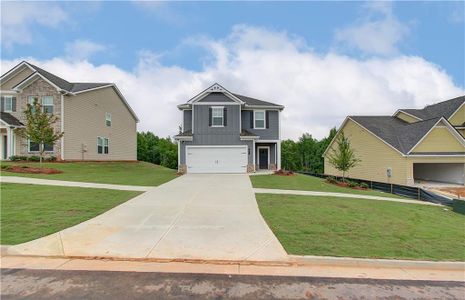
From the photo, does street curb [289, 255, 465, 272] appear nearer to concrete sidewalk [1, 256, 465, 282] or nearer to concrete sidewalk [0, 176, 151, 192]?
concrete sidewalk [1, 256, 465, 282]

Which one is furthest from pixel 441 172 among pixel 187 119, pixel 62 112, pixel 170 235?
pixel 62 112

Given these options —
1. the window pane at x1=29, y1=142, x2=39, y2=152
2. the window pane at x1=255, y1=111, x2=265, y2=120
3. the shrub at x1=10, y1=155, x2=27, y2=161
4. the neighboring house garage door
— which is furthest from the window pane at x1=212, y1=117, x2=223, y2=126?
the neighboring house garage door

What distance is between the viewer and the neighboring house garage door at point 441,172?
2008cm

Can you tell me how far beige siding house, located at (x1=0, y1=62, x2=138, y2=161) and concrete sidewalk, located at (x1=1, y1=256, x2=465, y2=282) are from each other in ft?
64.2

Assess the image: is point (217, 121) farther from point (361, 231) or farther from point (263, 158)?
point (361, 231)

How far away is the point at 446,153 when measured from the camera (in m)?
19.4

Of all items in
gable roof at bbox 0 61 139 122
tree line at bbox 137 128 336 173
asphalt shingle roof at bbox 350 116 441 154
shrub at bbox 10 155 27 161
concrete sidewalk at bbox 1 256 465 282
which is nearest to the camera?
concrete sidewalk at bbox 1 256 465 282

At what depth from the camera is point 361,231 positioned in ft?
21.1

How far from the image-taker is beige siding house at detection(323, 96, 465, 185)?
19.0 metres

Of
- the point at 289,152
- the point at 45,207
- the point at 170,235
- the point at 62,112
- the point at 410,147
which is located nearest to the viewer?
the point at 170,235

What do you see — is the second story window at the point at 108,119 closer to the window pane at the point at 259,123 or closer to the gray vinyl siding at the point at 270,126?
the gray vinyl siding at the point at 270,126

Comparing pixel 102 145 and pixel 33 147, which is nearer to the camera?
pixel 33 147

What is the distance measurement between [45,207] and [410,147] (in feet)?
71.9

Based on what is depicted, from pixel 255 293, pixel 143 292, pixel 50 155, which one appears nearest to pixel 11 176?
pixel 50 155
